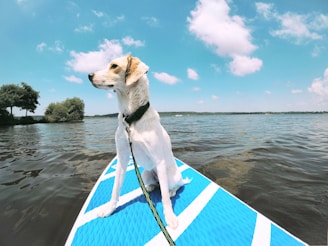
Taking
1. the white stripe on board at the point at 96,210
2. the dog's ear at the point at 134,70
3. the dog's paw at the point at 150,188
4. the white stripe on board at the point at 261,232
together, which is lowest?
the white stripe on board at the point at 261,232

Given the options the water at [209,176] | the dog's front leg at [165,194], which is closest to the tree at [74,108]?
the water at [209,176]

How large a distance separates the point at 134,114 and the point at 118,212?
183 centimetres

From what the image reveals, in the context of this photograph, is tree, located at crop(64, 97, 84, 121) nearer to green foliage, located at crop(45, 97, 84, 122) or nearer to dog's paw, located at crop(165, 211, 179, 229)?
green foliage, located at crop(45, 97, 84, 122)

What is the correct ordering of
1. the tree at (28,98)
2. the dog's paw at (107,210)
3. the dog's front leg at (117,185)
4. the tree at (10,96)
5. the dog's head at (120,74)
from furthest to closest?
the tree at (28,98) → the tree at (10,96) → the dog's paw at (107,210) → the dog's front leg at (117,185) → the dog's head at (120,74)

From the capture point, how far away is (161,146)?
273 cm

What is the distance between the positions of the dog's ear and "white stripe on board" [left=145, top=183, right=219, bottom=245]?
2.27 meters

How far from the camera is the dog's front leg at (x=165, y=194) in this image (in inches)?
106

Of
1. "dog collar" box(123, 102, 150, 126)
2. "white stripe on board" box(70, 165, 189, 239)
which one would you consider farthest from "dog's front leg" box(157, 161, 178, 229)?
"white stripe on board" box(70, 165, 189, 239)

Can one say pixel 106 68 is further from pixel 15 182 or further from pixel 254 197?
pixel 15 182

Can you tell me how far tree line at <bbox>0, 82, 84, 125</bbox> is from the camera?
1914 inches

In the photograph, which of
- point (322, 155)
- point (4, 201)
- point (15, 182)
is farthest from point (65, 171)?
point (322, 155)

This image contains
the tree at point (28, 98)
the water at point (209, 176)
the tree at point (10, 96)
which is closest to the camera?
the water at point (209, 176)

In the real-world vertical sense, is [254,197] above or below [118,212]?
below

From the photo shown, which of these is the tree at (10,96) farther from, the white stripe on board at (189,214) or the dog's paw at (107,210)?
the white stripe on board at (189,214)
